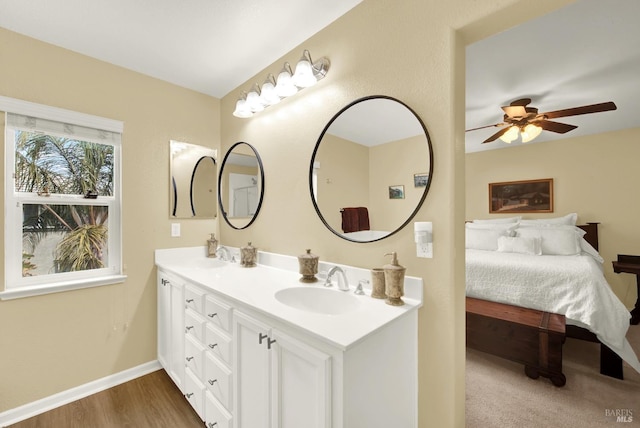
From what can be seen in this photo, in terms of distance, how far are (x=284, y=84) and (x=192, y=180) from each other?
1336 millimetres

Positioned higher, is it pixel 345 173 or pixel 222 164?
pixel 222 164

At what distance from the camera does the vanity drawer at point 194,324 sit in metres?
1.54

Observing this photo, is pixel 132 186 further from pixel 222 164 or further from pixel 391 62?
pixel 391 62

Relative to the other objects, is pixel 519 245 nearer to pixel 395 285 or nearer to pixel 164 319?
pixel 395 285

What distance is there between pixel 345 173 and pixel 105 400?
228 centimetres

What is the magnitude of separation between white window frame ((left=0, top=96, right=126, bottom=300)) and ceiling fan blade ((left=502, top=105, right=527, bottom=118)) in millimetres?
3420

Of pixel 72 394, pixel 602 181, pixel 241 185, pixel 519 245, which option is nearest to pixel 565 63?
pixel 519 245

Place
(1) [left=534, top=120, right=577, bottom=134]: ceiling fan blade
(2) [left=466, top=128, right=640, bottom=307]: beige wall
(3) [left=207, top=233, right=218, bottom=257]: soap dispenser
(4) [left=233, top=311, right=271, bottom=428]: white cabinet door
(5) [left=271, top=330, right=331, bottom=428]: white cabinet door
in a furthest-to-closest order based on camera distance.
→ (2) [left=466, top=128, right=640, bottom=307]: beige wall, (1) [left=534, top=120, right=577, bottom=134]: ceiling fan blade, (3) [left=207, top=233, right=218, bottom=257]: soap dispenser, (4) [left=233, top=311, right=271, bottom=428]: white cabinet door, (5) [left=271, top=330, right=331, bottom=428]: white cabinet door

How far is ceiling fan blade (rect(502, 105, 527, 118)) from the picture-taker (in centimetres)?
253

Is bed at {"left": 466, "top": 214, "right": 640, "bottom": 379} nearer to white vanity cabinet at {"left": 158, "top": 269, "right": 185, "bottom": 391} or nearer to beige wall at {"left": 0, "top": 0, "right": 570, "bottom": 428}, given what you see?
beige wall at {"left": 0, "top": 0, "right": 570, "bottom": 428}

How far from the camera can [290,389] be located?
3.27 ft

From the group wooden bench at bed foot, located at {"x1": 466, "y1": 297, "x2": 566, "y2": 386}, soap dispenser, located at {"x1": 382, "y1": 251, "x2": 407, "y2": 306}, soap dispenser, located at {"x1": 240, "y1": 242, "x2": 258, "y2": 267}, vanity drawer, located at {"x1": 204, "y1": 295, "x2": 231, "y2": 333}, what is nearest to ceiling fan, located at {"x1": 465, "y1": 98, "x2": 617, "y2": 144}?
wooden bench at bed foot, located at {"x1": 466, "y1": 297, "x2": 566, "y2": 386}

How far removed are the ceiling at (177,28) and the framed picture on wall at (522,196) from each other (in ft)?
13.5

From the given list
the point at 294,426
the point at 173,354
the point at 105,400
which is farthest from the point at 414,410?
the point at 105,400
